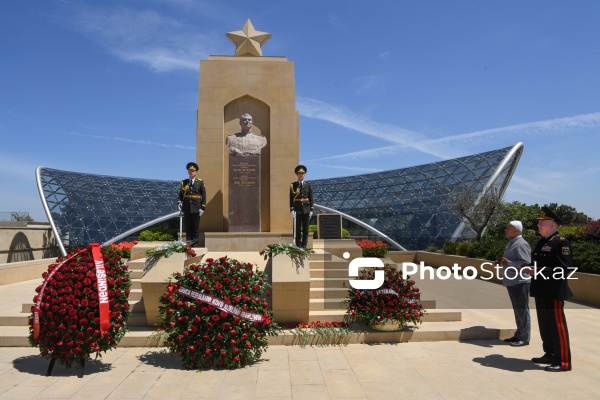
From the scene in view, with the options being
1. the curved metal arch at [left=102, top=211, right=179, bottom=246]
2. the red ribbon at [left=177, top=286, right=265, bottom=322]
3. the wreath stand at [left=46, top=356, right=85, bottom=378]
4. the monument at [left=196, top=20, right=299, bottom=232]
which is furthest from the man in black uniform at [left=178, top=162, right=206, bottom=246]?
the curved metal arch at [left=102, top=211, right=179, bottom=246]

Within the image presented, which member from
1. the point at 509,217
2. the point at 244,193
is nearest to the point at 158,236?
the point at 244,193

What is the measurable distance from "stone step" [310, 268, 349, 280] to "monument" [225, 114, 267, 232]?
11.8 feet

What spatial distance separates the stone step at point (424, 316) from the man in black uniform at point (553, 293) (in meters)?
2.34

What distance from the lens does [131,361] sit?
21.2 ft

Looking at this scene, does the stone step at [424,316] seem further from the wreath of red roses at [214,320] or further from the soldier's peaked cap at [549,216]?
the soldier's peaked cap at [549,216]

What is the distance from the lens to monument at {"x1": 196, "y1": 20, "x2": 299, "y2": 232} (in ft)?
45.2

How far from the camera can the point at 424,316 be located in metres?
8.52

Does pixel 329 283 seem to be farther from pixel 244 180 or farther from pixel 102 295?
pixel 102 295

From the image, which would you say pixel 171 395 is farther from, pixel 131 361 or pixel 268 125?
pixel 268 125

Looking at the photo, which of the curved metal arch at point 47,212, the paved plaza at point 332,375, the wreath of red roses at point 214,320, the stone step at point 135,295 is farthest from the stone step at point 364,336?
the curved metal arch at point 47,212

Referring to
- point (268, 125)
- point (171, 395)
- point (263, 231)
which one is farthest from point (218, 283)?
point (268, 125)

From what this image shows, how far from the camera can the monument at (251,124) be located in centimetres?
1377

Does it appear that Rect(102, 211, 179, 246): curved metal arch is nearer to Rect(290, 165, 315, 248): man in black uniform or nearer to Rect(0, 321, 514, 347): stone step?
Rect(290, 165, 315, 248): man in black uniform

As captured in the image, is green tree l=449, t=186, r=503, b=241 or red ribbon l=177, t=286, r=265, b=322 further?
green tree l=449, t=186, r=503, b=241
